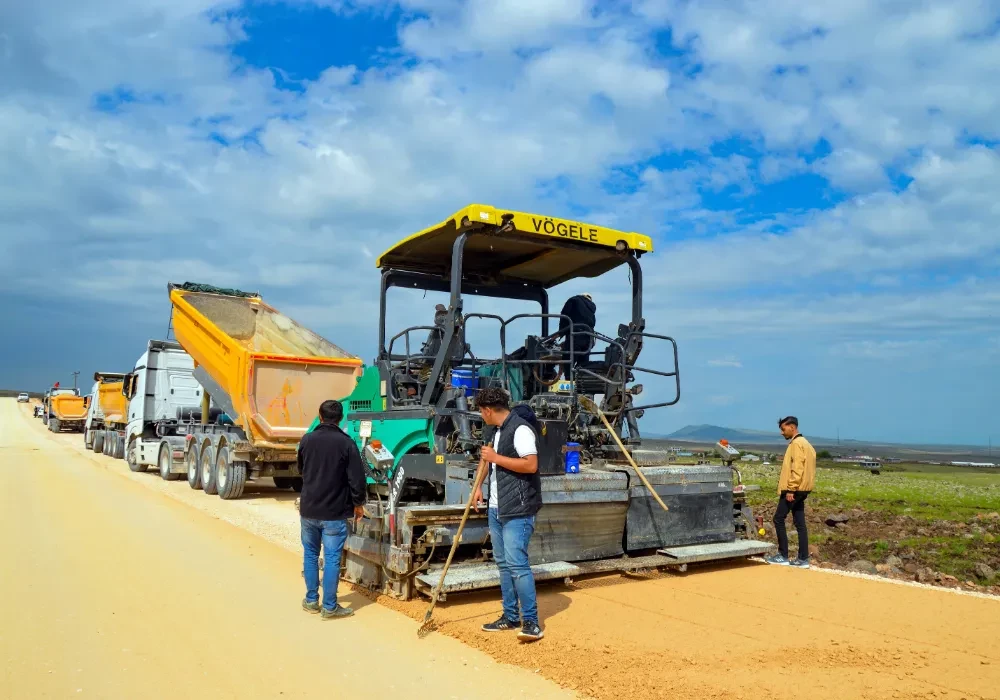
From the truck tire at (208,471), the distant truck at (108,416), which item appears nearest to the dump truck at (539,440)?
the truck tire at (208,471)

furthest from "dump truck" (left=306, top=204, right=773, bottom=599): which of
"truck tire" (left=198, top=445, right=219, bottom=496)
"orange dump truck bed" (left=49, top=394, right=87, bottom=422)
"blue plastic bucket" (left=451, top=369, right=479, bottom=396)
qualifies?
"orange dump truck bed" (left=49, top=394, right=87, bottom=422)

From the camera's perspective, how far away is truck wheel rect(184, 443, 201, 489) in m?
14.9

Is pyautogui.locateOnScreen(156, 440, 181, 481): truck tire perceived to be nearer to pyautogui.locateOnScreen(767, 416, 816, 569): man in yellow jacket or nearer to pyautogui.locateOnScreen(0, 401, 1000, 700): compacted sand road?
pyautogui.locateOnScreen(0, 401, 1000, 700): compacted sand road

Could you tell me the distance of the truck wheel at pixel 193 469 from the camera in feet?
48.8

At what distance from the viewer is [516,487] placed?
4.94 metres

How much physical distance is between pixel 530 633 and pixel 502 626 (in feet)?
1.05

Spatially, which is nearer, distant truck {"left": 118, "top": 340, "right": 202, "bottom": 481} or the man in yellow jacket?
the man in yellow jacket

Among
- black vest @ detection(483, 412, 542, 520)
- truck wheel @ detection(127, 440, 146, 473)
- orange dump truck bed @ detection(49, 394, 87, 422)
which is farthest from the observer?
orange dump truck bed @ detection(49, 394, 87, 422)

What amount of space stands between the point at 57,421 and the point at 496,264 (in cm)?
3993

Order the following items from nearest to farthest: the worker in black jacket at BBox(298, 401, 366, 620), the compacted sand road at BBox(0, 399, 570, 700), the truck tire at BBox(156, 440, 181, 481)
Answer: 1. the compacted sand road at BBox(0, 399, 570, 700)
2. the worker in black jacket at BBox(298, 401, 366, 620)
3. the truck tire at BBox(156, 440, 181, 481)

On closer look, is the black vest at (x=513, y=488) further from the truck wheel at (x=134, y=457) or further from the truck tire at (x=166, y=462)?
the truck wheel at (x=134, y=457)

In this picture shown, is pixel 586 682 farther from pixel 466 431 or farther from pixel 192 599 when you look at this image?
pixel 192 599

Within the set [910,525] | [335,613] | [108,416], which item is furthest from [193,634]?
[108,416]

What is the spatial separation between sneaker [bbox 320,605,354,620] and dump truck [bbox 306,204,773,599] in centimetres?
46
